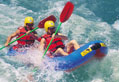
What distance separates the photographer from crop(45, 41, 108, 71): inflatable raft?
4.35 meters

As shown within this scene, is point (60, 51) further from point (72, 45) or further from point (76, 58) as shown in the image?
point (76, 58)

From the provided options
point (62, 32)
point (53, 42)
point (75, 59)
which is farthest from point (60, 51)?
point (62, 32)

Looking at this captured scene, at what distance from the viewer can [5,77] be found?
15.0 feet

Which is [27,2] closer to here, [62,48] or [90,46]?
[62,48]

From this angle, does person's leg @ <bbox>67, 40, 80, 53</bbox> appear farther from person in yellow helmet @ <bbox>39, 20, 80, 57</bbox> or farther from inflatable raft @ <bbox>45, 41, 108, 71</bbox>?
inflatable raft @ <bbox>45, 41, 108, 71</bbox>

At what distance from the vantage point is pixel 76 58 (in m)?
4.36

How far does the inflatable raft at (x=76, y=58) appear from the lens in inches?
171

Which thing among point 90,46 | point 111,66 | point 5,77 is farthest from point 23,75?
point 111,66

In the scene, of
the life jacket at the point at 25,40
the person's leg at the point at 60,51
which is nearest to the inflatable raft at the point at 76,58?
the person's leg at the point at 60,51

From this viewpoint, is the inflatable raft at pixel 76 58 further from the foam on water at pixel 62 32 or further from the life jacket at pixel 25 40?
the life jacket at pixel 25 40

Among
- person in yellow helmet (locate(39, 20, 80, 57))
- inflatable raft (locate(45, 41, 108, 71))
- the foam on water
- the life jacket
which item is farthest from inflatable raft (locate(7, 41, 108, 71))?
the life jacket

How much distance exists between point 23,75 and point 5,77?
0.40 m

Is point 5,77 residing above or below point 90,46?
below

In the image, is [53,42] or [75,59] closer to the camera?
[75,59]
